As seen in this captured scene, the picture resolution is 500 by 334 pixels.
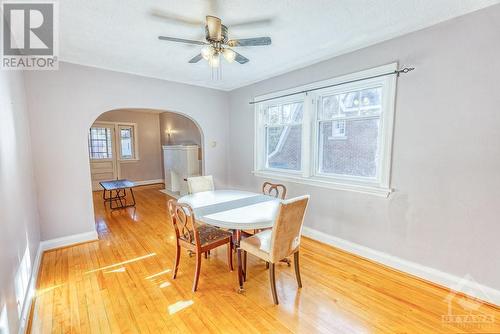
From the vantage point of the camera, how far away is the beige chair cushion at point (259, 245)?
1945mm

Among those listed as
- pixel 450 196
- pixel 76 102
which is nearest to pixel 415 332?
pixel 450 196

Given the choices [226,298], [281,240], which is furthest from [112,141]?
[281,240]

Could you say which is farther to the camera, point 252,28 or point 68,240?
point 68,240

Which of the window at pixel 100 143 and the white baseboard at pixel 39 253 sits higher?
the window at pixel 100 143

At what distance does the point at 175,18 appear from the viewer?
6.58ft

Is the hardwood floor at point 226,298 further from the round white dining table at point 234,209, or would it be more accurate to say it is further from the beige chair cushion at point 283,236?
the round white dining table at point 234,209

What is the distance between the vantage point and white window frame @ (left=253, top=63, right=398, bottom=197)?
7.89ft

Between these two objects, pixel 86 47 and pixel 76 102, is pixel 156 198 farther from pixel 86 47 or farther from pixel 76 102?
pixel 86 47

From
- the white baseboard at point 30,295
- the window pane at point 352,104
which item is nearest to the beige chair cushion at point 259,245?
the white baseboard at point 30,295

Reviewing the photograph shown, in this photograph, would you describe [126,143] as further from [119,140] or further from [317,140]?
[317,140]

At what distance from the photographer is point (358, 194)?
270 centimetres

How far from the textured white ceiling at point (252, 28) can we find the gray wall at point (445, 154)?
0.20 metres

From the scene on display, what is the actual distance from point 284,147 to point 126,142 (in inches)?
226

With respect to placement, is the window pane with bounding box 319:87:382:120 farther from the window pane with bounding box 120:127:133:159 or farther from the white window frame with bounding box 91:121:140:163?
the window pane with bounding box 120:127:133:159
